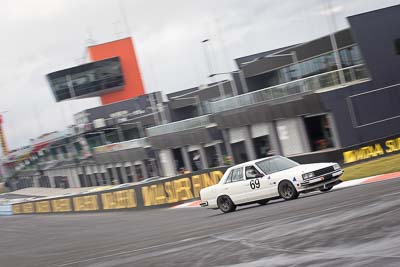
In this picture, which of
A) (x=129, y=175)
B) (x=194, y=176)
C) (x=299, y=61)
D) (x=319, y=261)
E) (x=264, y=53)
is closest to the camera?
(x=319, y=261)

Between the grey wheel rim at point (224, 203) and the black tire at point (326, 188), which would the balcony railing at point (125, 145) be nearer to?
the grey wheel rim at point (224, 203)

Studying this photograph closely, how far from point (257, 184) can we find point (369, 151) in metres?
12.8

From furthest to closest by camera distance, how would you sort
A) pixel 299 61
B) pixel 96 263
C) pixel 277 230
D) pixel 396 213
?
pixel 299 61 < pixel 96 263 < pixel 277 230 < pixel 396 213

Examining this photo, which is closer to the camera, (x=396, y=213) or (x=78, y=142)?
(x=396, y=213)

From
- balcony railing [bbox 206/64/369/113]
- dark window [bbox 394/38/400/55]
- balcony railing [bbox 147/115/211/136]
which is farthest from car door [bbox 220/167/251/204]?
balcony railing [bbox 147/115/211/136]

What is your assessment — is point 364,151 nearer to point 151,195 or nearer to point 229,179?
point 151,195

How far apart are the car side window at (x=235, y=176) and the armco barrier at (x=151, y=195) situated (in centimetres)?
980

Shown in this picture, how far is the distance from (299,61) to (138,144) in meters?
25.9

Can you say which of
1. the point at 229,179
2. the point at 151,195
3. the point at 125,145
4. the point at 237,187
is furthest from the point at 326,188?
the point at 125,145

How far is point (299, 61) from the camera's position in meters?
48.7

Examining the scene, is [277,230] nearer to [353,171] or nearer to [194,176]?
[353,171]

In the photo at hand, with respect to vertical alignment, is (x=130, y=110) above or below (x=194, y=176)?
above

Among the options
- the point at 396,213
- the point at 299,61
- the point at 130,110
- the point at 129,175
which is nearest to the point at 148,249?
the point at 396,213

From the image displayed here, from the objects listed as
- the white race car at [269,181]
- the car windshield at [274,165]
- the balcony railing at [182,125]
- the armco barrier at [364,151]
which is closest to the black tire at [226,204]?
the white race car at [269,181]
